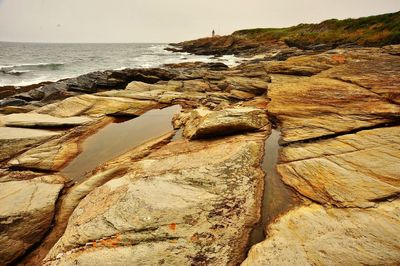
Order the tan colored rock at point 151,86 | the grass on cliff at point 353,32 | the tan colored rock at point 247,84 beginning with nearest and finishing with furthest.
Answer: the tan colored rock at point 247,84
the tan colored rock at point 151,86
the grass on cliff at point 353,32

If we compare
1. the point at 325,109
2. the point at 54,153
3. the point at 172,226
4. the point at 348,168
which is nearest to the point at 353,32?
the point at 325,109

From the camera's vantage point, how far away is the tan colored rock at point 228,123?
992cm

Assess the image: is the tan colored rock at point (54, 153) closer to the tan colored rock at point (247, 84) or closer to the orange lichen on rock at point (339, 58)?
the tan colored rock at point (247, 84)

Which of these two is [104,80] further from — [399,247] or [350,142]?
[399,247]

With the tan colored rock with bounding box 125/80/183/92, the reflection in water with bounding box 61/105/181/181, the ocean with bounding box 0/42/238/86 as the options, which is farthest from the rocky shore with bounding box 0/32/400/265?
the ocean with bounding box 0/42/238/86

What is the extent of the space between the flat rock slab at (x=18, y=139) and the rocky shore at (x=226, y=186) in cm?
5

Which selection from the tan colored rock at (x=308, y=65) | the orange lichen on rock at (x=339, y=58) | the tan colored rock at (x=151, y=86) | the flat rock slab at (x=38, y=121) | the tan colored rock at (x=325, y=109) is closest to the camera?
the tan colored rock at (x=325, y=109)

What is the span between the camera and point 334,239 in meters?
5.14

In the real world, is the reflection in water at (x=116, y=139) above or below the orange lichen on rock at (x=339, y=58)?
below

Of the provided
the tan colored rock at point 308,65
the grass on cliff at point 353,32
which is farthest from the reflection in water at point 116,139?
the grass on cliff at point 353,32

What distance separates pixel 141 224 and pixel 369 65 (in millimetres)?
13267

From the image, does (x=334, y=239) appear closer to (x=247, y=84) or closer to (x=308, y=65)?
(x=308, y=65)

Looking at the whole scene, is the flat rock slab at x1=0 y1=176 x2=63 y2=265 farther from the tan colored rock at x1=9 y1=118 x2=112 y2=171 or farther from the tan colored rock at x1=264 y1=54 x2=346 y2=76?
the tan colored rock at x1=264 y1=54 x2=346 y2=76

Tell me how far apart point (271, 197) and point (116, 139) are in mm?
7717
